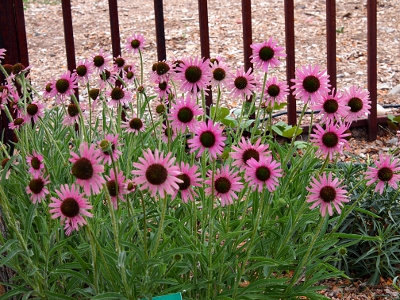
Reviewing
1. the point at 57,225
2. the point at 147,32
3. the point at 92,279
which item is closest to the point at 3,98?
the point at 57,225

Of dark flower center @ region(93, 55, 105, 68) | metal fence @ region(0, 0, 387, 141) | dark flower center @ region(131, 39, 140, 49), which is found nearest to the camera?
dark flower center @ region(93, 55, 105, 68)

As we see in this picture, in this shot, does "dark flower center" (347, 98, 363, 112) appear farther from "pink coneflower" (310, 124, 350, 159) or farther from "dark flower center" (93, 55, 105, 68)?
"dark flower center" (93, 55, 105, 68)

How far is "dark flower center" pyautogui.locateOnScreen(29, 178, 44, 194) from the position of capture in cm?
161

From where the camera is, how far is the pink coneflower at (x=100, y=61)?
2.21m

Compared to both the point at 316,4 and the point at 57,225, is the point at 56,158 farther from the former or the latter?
the point at 316,4

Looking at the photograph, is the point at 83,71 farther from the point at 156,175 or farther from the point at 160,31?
the point at 160,31

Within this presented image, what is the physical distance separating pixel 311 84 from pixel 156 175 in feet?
2.18

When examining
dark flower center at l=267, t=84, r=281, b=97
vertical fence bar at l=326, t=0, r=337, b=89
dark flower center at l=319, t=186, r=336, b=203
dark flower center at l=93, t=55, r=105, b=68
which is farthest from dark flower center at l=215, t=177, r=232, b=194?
vertical fence bar at l=326, t=0, r=337, b=89

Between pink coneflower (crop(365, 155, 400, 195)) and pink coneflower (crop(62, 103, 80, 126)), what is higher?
pink coneflower (crop(62, 103, 80, 126))

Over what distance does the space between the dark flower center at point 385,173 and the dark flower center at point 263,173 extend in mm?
343

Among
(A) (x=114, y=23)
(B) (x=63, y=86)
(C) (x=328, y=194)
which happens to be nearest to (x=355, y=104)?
(C) (x=328, y=194)

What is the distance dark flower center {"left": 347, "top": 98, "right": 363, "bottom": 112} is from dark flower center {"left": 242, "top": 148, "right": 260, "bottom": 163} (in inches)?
16.6

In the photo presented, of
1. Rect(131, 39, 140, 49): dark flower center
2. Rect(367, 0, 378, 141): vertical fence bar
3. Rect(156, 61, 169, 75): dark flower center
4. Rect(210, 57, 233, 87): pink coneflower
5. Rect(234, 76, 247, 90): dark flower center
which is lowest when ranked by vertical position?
Rect(367, 0, 378, 141): vertical fence bar

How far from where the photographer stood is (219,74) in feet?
6.40
